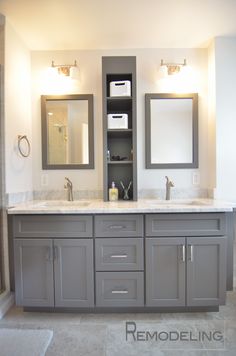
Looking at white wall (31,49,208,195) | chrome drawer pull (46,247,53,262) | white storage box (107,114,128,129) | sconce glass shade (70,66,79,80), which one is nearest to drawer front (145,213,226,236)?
white wall (31,49,208,195)

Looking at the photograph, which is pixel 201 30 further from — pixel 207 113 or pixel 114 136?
pixel 114 136

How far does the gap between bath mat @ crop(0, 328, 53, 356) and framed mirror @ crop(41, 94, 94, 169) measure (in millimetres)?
1604

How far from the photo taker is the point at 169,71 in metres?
2.39

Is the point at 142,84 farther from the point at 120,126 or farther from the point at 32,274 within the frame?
the point at 32,274

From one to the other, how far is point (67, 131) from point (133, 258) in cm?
146

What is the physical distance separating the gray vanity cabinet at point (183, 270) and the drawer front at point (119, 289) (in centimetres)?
8

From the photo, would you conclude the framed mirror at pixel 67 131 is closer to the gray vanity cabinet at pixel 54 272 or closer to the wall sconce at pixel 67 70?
the wall sconce at pixel 67 70

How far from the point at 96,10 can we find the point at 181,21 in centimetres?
75

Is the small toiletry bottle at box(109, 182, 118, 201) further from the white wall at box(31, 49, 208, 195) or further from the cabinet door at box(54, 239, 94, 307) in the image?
the cabinet door at box(54, 239, 94, 307)

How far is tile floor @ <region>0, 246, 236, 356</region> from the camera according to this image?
1607 millimetres

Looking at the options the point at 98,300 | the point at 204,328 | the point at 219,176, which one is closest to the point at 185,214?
the point at 219,176

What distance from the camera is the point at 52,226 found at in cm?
191

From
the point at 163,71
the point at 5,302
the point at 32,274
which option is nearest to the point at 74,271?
the point at 32,274

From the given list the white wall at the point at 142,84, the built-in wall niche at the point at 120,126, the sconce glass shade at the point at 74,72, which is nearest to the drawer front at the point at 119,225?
the built-in wall niche at the point at 120,126
